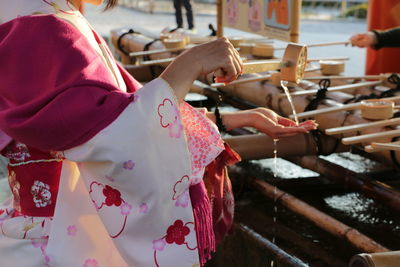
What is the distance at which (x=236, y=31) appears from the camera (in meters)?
12.5

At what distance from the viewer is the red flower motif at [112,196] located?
5.93 ft

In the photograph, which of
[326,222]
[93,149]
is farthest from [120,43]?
[93,149]

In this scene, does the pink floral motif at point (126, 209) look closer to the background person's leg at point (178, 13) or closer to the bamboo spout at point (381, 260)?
the bamboo spout at point (381, 260)

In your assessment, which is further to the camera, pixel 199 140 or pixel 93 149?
pixel 199 140

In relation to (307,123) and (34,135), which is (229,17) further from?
(34,135)

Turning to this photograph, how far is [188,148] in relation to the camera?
73.8 inches

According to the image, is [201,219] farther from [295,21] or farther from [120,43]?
[120,43]

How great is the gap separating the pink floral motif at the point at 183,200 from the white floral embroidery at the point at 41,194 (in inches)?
17.9

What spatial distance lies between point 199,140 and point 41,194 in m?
0.56

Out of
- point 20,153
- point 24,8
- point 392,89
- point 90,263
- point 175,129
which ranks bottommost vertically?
point 90,263

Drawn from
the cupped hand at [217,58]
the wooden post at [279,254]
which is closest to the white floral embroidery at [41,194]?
the cupped hand at [217,58]

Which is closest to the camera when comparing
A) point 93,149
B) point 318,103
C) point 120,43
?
point 93,149

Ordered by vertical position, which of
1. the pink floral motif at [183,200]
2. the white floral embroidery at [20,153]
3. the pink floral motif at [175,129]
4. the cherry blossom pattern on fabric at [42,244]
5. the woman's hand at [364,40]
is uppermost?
the pink floral motif at [175,129]

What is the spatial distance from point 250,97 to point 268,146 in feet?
3.23
